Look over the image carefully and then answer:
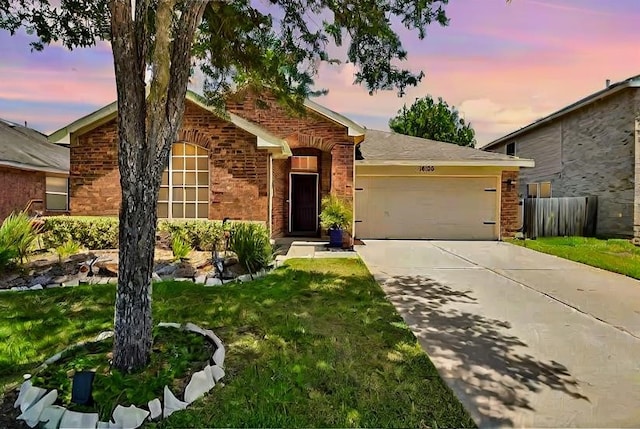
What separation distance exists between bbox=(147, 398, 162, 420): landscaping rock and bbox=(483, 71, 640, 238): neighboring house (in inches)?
649

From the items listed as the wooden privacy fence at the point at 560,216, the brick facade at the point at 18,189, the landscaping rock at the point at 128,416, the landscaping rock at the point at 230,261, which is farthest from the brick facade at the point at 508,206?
the brick facade at the point at 18,189

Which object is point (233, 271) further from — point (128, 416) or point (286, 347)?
point (128, 416)

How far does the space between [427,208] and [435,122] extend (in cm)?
2284

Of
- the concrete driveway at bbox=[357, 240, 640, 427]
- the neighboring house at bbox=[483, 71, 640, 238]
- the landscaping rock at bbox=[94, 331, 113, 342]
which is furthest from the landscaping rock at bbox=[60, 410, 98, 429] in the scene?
the neighboring house at bbox=[483, 71, 640, 238]

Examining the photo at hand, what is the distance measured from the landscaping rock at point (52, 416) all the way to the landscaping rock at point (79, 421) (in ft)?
0.17

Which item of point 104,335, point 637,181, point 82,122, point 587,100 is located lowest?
point 104,335

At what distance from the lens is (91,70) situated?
333 inches

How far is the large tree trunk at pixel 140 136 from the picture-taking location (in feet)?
11.6

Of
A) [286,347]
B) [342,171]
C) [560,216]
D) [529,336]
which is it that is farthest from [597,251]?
[286,347]

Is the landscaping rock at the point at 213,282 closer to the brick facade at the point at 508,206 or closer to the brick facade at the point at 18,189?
the brick facade at the point at 18,189

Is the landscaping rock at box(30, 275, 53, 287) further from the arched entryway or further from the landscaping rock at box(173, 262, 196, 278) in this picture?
the arched entryway

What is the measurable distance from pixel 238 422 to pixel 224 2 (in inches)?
243

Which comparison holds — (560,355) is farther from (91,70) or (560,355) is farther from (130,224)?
(91,70)

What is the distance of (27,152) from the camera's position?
1666 centimetres
